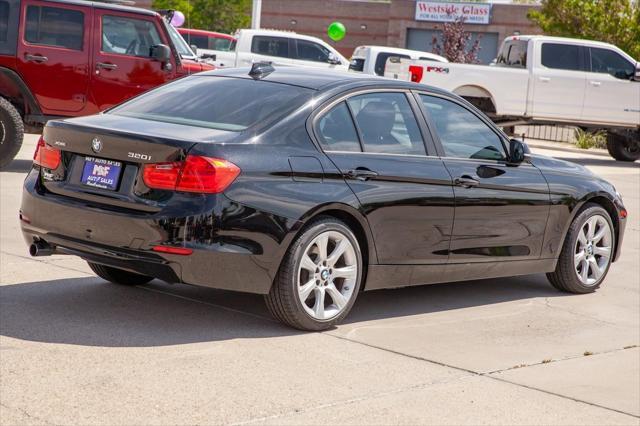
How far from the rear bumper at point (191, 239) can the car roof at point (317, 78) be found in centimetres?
116

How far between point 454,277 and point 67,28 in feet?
26.9

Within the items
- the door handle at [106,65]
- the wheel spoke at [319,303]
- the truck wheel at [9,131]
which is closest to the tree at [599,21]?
the door handle at [106,65]

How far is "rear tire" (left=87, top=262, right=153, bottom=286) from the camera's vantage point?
7.72m

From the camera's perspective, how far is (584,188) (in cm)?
873

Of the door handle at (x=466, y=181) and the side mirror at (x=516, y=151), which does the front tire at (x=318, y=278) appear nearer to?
the door handle at (x=466, y=181)

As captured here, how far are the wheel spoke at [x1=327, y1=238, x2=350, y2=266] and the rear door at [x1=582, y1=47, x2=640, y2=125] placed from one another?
16972 mm

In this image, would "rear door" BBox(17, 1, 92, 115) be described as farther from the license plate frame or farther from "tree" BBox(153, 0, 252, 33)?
"tree" BBox(153, 0, 252, 33)

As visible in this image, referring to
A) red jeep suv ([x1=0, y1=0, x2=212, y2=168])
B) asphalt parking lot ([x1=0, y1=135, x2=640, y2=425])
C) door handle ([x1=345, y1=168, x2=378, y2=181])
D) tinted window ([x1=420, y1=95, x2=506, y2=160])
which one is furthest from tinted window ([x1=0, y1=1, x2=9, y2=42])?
door handle ([x1=345, y1=168, x2=378, y2=181])

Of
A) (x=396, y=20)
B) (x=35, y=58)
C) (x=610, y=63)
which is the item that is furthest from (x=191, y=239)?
(x=396, y=20)

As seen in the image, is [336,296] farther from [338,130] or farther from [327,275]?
[338,130]

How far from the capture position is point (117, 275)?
7.73 metres

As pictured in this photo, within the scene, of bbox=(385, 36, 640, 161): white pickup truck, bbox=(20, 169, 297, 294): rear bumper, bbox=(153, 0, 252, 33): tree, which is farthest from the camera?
bbox=(153, 0, 252, 33): tree

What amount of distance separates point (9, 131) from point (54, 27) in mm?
1442

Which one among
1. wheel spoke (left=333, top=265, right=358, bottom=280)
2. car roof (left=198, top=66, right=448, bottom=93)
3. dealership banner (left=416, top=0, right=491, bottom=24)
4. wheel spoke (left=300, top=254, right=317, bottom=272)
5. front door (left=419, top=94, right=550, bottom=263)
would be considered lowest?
wheel spoke (left=333, top=265, right=358, bottom=280)
